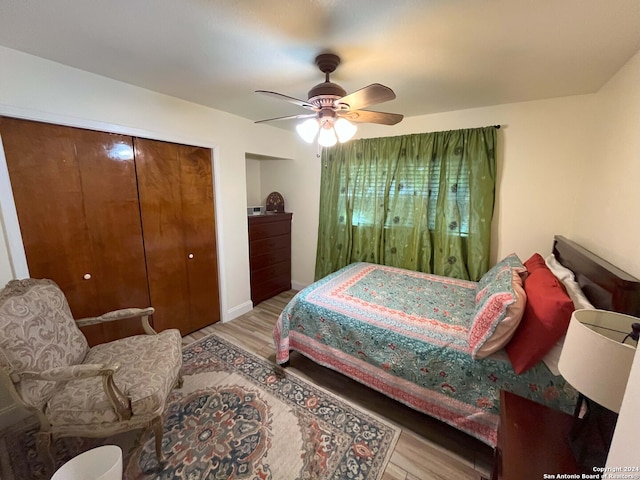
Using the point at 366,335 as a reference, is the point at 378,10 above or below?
above

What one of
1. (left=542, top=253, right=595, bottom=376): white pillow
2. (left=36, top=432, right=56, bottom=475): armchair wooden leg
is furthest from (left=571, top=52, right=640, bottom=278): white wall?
(left=36, top=432, right=56, bottom=475): armchair wooden leg

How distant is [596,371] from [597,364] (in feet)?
0.07

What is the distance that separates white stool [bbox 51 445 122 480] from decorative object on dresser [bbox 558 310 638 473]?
71.5 inches

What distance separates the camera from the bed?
1.33 metres

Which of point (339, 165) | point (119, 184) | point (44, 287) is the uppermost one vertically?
point (339, 165)

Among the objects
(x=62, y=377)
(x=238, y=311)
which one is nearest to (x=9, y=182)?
(x=62, y=377)

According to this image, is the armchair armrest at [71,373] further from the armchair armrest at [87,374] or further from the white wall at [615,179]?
the white wall at [615,179]

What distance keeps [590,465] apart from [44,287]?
278cm

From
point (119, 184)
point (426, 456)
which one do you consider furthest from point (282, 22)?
point (426, 456)

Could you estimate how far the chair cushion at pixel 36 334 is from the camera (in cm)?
126

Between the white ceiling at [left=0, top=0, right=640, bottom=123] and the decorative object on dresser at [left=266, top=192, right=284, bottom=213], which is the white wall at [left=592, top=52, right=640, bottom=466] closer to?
the white ceiling at [left=0, top=0, right=640, bottom=123]

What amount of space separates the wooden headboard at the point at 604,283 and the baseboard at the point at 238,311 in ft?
10.2

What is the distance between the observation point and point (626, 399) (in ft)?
1.96

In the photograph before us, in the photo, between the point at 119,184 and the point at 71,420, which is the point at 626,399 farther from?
the point at 119,184
